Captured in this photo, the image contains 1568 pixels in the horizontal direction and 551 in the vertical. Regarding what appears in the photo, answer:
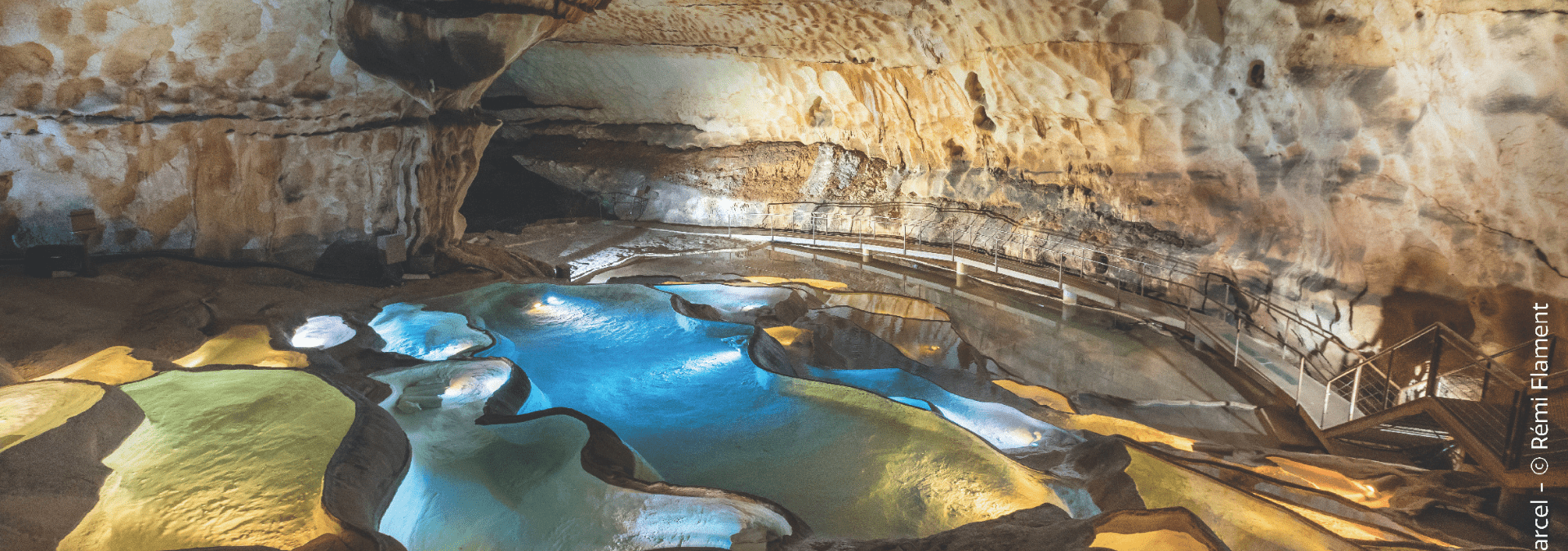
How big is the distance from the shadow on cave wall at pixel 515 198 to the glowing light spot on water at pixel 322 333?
10220 millimetres

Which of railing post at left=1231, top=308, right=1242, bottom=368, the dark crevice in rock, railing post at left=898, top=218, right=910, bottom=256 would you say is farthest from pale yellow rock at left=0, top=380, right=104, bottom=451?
railing post at left=898, top=218, right=910, bottom=256

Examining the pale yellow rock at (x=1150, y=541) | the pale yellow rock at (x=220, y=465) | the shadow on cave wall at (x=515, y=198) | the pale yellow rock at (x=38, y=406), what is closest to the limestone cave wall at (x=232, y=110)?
the pale yellow rock at (x=220, y=465)

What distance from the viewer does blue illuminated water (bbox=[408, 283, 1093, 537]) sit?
480cm

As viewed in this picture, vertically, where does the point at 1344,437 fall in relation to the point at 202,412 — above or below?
below

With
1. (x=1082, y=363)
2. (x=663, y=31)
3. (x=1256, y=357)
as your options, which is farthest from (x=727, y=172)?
(x=1256, y=357)

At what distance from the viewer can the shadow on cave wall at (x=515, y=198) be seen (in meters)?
18.3

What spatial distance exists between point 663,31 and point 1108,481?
11495mm

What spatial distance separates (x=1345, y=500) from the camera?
4266mm

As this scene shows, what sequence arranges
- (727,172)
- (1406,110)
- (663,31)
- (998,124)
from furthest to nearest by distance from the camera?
(727,172)
(663,31)
(998,124)
(1406,110)

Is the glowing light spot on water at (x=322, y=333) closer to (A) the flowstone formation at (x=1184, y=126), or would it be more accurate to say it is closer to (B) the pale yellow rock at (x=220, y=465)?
(B) the pale yellow rock at (x=220, y=465)

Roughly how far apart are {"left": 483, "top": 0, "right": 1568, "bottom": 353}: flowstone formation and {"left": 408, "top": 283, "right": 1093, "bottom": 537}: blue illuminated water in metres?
4.57

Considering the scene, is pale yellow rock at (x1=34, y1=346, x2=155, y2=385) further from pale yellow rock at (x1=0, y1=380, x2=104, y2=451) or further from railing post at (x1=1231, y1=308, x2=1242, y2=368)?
railing post at (x1=1231, y1=308, x2=1242, y2=368)

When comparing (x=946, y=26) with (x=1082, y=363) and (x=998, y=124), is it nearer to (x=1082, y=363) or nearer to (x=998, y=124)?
(x=998, y=124)

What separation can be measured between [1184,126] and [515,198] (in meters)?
15.2
